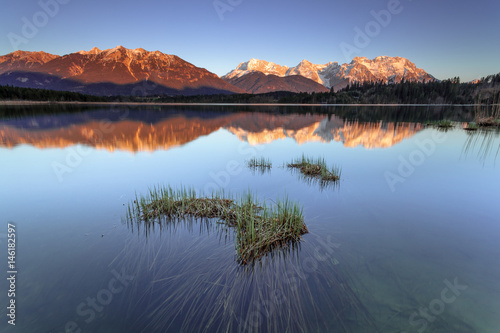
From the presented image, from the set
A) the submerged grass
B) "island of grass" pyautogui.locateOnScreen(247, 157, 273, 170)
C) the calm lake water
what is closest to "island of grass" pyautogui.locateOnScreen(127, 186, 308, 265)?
the calm lake water

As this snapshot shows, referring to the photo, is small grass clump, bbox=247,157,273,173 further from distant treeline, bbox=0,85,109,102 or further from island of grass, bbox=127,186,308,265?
distant treeline, bbox=0,85,109,102

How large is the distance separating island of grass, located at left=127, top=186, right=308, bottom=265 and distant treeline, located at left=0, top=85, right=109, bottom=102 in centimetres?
17718

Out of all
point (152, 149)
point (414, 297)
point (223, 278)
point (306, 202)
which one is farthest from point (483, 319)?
point (152, 149)

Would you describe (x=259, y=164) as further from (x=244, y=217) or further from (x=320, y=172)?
(x=244, y=217)

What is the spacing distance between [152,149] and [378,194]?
850 inches

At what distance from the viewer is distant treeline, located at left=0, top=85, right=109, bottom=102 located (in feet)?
434

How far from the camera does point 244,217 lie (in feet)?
29.4

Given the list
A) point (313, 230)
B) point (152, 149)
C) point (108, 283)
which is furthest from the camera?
point (152, 149)

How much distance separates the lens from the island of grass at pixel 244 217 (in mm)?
7448

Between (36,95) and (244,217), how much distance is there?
667ft

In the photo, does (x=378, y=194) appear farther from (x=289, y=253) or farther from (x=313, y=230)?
(x=289, y=253)

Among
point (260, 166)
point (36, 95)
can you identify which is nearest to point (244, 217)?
point (260, 166)

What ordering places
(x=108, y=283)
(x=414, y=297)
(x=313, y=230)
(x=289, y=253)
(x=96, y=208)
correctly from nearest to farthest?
(x=414, y=297) → (x=108, y=283) → (x=289, y=253) → (x=313, y=230) → (x=96, y=208)

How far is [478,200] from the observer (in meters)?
11.9
